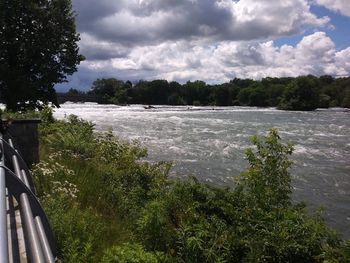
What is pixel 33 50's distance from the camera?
74.3ft

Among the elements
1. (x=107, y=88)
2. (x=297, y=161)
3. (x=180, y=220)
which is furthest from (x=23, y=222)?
(x=107, y=88)

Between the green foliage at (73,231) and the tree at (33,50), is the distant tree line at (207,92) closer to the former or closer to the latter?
the tree at (33,50)

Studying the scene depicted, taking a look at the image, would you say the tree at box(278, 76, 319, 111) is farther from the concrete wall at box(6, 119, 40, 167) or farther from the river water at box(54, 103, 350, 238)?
the concrete wall at box(6, 119, 40, 167)

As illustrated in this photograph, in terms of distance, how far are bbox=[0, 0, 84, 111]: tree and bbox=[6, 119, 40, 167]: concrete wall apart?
13.4m

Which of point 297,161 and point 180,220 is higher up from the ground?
point 180,220

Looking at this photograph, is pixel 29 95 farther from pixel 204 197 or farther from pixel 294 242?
pixel 294 242

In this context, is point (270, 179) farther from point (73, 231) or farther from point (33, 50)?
point (33, 50)

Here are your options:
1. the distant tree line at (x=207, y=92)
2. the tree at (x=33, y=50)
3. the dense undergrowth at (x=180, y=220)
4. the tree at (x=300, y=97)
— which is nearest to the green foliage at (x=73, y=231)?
the dense undergrowth at (x=180, y=220)

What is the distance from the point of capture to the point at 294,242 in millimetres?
7012

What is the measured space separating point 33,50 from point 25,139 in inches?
581

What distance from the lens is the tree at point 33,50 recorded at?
22.4 meters

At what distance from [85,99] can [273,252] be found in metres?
127

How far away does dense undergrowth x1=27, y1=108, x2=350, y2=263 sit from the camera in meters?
5.71

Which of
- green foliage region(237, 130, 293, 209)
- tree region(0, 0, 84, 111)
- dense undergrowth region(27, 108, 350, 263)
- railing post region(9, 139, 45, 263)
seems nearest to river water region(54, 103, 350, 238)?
green foliage region(237, 130, 293, 209)
